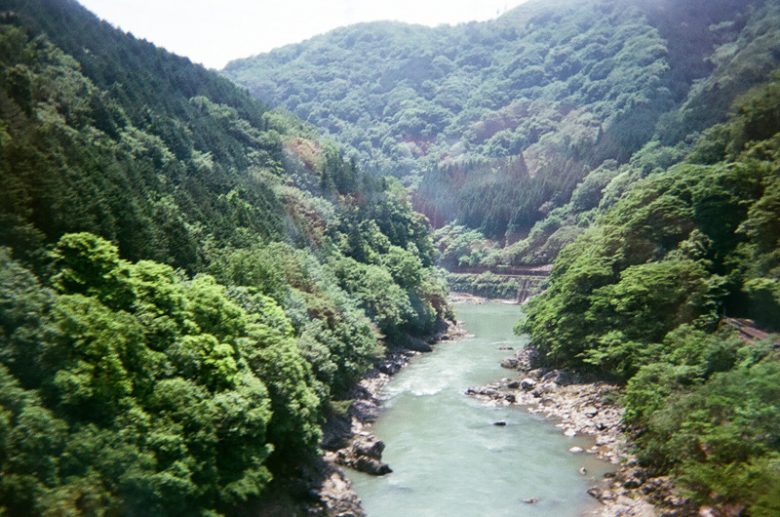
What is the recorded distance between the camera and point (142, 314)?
25484 millimetres

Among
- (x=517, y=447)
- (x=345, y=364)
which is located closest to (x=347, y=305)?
(x=345, y=364)

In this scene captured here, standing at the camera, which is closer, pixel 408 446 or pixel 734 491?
pixel 734 491

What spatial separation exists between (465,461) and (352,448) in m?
6.69

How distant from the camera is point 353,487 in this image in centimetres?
3134

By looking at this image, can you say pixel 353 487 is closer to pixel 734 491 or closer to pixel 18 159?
pixel 734 491

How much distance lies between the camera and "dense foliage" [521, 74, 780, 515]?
2453cm

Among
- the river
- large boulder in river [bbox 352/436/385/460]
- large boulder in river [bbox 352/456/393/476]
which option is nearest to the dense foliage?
the river

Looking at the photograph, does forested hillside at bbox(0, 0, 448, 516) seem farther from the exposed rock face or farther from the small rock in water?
the small rock in water

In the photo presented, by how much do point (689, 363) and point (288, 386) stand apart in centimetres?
2260

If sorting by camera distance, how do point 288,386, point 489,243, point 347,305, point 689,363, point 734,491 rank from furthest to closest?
point 489,243 → point 347,305 → point 689,363 → point 288,386 → point 734,491

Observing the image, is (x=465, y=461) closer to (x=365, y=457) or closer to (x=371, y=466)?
(x=371, y=466)

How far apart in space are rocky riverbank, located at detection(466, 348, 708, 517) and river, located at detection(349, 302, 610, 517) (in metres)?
0.95

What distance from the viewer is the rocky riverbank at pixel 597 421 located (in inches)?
1083

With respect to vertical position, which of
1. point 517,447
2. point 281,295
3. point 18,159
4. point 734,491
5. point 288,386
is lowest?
point 517,447
